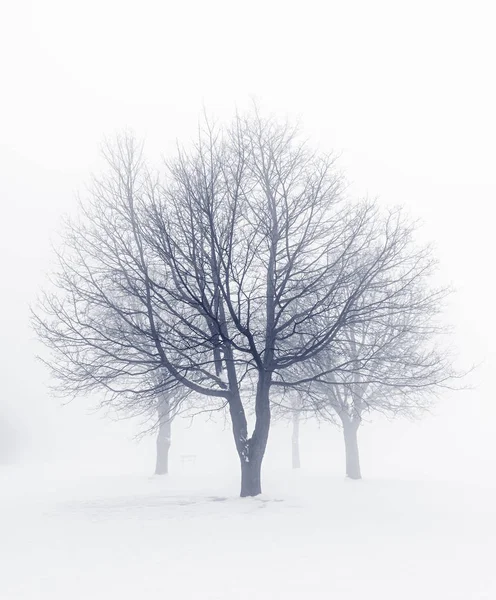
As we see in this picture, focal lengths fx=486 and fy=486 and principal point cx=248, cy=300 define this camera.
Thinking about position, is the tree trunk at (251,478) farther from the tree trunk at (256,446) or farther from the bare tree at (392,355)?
the bare tree at (392,355)

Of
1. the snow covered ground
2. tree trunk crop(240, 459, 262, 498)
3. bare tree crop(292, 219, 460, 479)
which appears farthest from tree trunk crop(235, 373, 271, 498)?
bare tree crop(292, 219, 460, 479)

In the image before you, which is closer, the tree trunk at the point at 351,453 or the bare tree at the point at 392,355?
the bare tree at the point at 392,355

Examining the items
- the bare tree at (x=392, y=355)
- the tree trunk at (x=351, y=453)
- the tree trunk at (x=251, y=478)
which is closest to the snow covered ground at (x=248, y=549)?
the tree trunk at (x=251, y=478)

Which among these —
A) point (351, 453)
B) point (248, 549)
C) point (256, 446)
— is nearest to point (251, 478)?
point (256, 446)

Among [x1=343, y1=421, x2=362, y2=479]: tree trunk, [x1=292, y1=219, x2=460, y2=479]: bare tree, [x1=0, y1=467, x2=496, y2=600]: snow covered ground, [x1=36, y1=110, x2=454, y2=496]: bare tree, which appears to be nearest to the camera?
[x1=0, y1=467, x2=496, y2=600]: snow covered ground

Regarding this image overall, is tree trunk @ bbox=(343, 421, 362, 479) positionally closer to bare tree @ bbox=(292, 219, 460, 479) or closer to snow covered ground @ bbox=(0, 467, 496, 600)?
bare tree @ bbox=(292, 219, 460, 479)

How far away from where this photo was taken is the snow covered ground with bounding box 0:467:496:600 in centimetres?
607

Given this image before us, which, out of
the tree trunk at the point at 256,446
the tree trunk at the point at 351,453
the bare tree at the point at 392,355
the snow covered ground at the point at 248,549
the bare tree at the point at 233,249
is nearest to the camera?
the snow covered ground at the point at 248,549

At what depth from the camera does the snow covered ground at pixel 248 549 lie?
6066mm

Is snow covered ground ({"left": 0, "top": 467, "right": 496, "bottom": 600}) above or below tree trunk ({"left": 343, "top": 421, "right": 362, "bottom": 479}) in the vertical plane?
below

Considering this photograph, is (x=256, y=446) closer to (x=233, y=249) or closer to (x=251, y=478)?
(x=251, y=478)

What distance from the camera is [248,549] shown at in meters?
7.80

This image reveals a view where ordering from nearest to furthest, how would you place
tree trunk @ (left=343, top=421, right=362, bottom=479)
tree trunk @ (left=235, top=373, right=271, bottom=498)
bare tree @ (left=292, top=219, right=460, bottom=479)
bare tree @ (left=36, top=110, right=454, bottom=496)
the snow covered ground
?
the snow covered ground → bare tree @ (left=36, top=110, right=454, bottom=496) → bare tree @ (left=292, top=219, right=460, bottom=479) → tree trunk @ (left=235, top=373, right=271, bottom=498) → tree trunk @ (left=343, top=421, right=362, bottom=479)

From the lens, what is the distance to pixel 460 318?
284 feet
